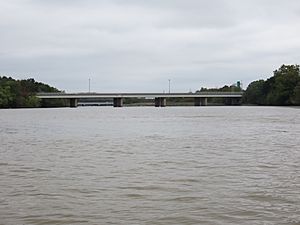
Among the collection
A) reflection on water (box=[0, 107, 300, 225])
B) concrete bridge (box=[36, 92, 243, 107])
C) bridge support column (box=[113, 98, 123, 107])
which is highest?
concrete bridge (box=[36, 92, 243, 107])

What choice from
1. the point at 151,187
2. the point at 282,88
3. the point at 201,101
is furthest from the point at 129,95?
the point at 151,187

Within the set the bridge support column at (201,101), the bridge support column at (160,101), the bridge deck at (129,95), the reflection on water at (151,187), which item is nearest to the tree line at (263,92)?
the bridge deck at (129,95)

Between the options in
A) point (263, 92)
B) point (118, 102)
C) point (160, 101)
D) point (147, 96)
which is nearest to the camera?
point (263, 92)

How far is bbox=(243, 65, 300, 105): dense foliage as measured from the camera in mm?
136000

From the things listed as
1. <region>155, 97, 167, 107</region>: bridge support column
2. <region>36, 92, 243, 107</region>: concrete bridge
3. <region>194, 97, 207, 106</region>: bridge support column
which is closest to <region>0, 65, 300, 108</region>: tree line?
<region>36, 92, 243, 107</region>: concrete bridge

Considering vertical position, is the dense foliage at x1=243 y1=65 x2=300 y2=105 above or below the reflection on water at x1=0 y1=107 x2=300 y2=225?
above

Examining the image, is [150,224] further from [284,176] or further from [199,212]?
[284,176]

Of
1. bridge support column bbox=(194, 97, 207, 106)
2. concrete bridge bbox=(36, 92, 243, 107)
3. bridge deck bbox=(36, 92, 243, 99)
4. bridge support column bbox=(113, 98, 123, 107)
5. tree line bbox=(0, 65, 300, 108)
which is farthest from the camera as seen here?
bridge support column bbox=(194, 97, 207, 106)

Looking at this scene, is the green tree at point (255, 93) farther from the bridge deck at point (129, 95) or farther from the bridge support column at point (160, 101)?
the bridge support column at point (160, 101)

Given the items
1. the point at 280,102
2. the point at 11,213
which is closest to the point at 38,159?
the point at 11,213

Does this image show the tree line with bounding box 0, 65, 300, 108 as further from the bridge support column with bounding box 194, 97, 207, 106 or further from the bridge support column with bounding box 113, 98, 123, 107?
the bridge support column with bounding box 113, 98, 123, 107

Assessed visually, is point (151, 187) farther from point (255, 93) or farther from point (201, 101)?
point (201, 101)

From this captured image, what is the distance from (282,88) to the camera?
462 ft

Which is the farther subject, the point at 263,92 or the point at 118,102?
the point at 118,102
